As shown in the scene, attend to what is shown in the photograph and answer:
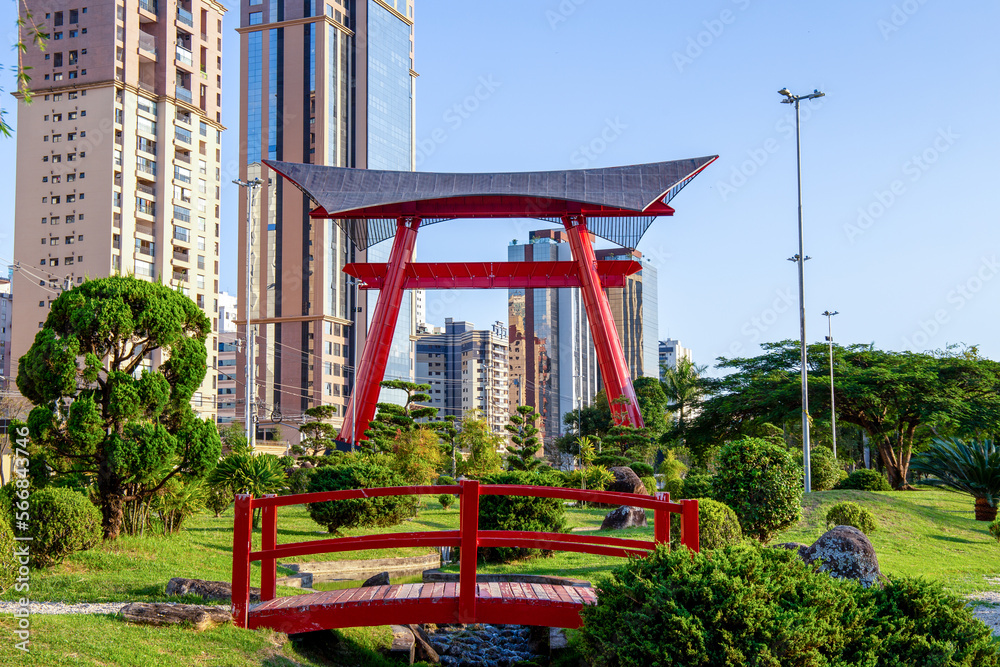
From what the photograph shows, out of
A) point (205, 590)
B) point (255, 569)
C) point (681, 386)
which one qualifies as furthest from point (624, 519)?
point (681, 386)

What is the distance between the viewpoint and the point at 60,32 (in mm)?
57500

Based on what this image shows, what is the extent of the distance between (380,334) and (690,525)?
2566cm

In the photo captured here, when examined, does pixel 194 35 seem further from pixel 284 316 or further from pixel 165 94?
pixel 284 316

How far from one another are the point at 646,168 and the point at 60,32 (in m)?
46.0

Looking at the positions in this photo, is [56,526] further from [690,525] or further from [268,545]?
[690,525]

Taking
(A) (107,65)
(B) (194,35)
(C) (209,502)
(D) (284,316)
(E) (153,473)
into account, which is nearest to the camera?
(E) (153,473)

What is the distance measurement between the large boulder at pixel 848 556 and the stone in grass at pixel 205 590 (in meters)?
6.60

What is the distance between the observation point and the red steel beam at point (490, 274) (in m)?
32.4

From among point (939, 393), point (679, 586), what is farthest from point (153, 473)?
point (939, 393)

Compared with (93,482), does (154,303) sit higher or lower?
higher

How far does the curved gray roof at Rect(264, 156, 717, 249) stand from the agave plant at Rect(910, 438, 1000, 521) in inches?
509

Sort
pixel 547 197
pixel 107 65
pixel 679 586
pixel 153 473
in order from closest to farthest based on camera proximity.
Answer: pixel 679 586 → pixel 153 473 → pixel 547 197 → pixel 107 65

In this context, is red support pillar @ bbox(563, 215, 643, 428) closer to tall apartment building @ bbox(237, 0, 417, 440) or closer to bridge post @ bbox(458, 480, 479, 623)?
bridge post @ bbox(458, 480, 479, 623)

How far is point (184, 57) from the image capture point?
200 ft
